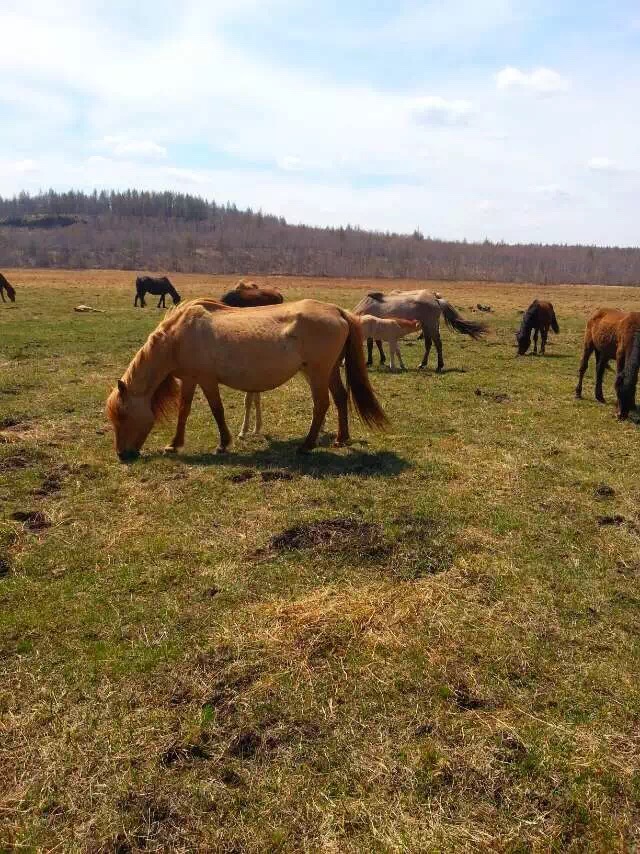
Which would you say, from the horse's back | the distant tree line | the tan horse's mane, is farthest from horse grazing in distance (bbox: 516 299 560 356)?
the distant tree line

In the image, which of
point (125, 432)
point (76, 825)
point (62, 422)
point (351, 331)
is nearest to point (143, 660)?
point (76, 825)

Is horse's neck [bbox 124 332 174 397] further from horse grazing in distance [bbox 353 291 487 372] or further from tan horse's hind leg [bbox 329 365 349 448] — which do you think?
horse grazing in distance [bbox 353 291 487 372]

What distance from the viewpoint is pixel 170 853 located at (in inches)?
94.9

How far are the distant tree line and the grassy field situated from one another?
85363 millimetres

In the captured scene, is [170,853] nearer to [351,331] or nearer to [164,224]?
[351,331]

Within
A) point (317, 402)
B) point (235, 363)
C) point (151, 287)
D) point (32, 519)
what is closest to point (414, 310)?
point (317, 402)

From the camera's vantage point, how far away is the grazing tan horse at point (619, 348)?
9094mm

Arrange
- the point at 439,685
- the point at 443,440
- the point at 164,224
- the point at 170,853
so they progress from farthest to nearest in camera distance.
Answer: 1. the point at 164,224
2. the point at 443,440
3. the point at 439,685
4. the point at 170,853

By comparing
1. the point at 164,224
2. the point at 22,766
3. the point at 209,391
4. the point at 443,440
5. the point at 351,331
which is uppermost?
the point at 164,224

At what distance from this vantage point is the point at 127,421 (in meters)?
7.15

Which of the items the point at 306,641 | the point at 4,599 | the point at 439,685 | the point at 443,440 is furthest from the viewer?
the point at 443,440

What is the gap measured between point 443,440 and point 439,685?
5015mm

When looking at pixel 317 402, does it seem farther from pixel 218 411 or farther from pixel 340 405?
pixel 218 411

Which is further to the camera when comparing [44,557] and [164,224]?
[164,224]
